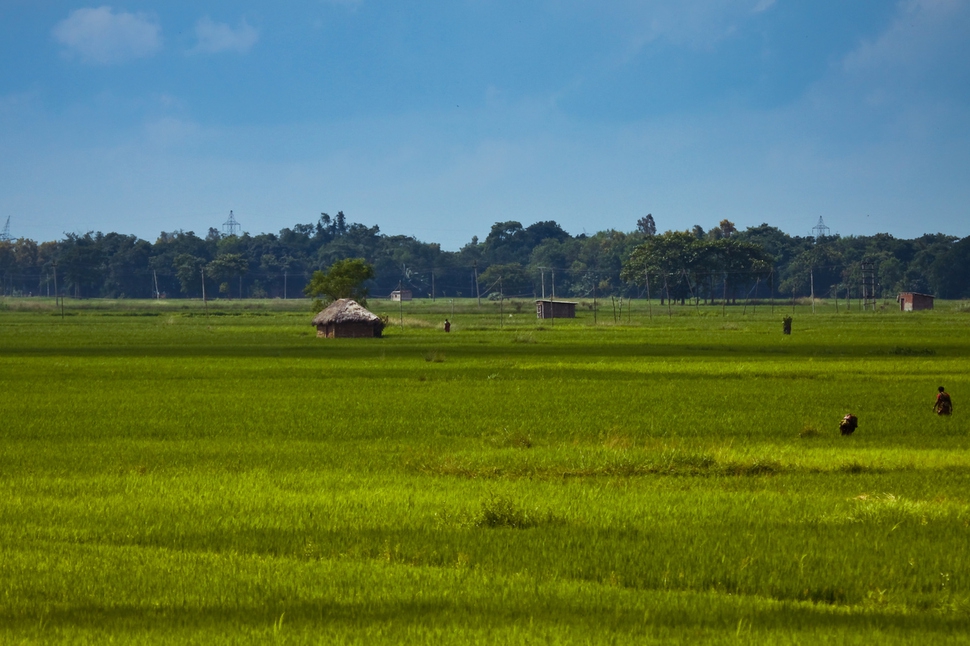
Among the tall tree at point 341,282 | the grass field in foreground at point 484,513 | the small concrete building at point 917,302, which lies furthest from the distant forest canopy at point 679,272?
the grass field in foreground at point 484,513

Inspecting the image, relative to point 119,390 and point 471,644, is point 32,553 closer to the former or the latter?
point 471,644

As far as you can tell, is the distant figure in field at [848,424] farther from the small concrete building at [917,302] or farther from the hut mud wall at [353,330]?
the small concrete building at [917,302]

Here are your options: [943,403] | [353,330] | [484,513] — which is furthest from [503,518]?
[353,330]

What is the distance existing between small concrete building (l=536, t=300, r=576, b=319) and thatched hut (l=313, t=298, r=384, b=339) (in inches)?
1633

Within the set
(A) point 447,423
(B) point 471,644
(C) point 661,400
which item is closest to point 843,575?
(B) point 471,644

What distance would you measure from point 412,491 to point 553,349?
3842 cm

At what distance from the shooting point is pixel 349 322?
229 ft

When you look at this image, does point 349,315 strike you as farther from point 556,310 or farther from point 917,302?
point 917,302

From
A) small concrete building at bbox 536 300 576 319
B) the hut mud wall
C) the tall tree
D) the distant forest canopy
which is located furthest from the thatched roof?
the distant forest canopy

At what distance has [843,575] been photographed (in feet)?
32.4

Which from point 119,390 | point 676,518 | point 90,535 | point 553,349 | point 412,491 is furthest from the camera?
point 553,349

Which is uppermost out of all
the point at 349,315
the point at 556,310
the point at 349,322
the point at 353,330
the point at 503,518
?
the point at 349,315

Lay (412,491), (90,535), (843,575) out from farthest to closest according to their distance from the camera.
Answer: (412,491), (90,535), (843,575)

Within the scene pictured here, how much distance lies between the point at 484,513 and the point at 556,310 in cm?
9932
